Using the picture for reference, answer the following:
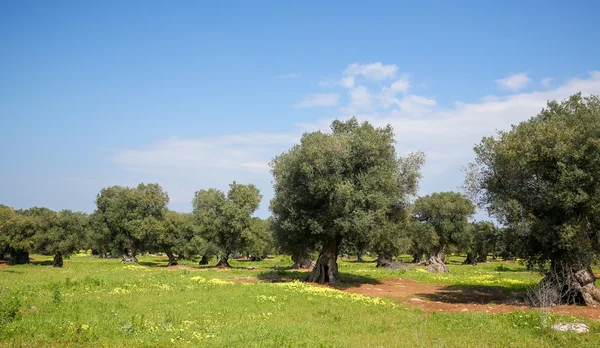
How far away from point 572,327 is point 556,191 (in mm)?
9485

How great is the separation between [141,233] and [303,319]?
52281mm

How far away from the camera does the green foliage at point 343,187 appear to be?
33375mm

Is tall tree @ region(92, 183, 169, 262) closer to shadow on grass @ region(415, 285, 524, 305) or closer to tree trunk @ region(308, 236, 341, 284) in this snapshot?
tree trunk @ region(308, 236, 341, 284)

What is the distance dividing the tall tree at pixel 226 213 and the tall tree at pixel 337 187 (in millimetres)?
24353

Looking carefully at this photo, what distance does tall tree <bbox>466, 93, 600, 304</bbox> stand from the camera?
2294 cm

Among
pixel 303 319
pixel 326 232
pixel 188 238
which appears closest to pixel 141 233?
pixel 188 238

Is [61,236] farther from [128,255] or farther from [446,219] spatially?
[446,219]

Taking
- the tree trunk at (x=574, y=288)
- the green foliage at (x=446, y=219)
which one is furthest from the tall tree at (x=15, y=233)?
the tree trunk at (x=574, y=288)

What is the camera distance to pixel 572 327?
16688 millimetres

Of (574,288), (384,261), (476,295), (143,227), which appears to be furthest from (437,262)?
(143,227)

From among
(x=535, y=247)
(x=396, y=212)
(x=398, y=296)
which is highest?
(x=396, y=212)

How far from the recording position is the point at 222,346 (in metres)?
13.6

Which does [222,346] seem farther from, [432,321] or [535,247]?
[535,247]

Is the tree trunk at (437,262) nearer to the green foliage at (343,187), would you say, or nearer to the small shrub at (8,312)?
the green foliage at (343,187)
